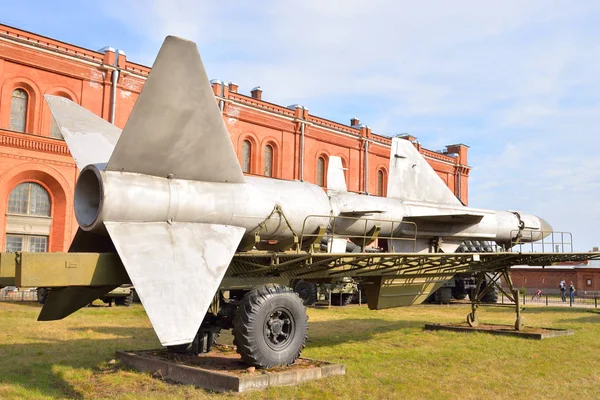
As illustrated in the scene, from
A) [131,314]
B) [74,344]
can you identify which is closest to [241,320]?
[74,344]

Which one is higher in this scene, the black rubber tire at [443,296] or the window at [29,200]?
the window at [29,200]

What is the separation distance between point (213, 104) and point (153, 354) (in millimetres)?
4249

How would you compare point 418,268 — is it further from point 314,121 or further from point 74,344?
point 314,121

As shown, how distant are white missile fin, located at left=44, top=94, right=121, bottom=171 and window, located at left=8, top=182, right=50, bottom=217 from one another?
16823 millimetres

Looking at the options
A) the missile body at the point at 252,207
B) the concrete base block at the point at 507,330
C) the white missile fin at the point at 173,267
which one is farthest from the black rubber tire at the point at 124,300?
the white missile fin at the point at 173,267

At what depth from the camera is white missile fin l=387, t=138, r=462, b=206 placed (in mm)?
12227

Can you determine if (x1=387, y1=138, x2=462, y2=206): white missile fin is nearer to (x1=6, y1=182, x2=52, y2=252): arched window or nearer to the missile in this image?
the missile

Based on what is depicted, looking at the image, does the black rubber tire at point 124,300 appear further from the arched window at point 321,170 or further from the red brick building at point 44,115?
the arched window at point 321,170

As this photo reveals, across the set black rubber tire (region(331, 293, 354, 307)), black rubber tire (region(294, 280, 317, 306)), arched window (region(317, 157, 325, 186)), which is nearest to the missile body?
black rubber tire (region(294, 280, 317, 306))

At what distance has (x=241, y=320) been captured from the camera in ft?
25.8

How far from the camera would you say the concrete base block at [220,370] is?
741cm

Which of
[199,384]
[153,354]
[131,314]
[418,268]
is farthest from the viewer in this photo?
[131,314]

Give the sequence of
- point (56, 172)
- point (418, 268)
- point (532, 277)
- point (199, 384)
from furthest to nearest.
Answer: point (532, 277) → point (56, 172) → point (418, 268) → point (199, 384)

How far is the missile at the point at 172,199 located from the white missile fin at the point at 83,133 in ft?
0.06
